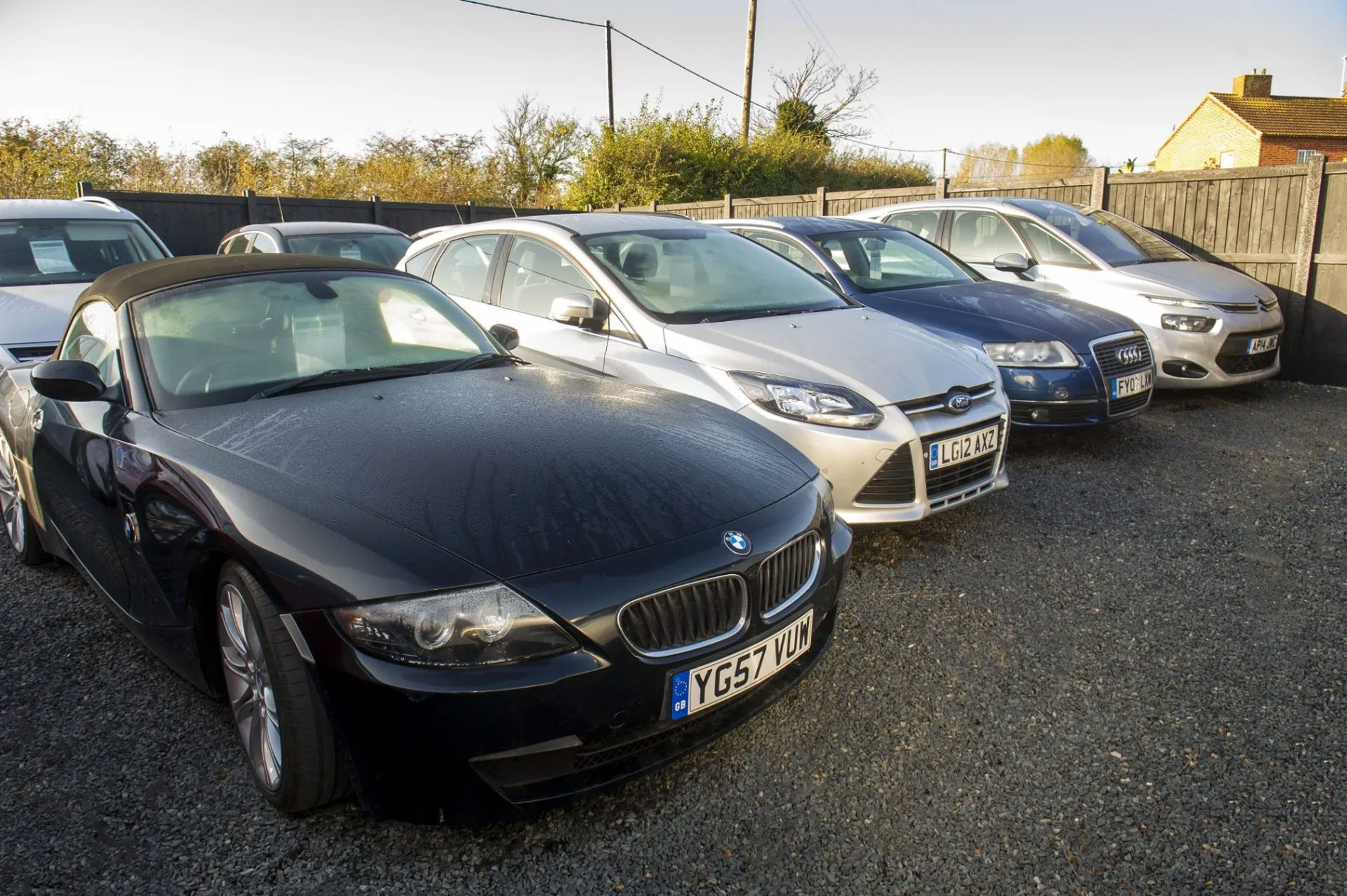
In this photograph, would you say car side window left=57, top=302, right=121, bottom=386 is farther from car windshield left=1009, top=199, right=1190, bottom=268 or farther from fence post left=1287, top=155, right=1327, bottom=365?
fence post left=1287, top=155, right=1327, bottom=365

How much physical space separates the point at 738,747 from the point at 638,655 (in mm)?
728

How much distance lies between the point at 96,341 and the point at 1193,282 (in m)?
7.56

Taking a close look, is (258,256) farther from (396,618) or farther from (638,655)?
(638,655)

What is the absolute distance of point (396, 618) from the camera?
6.33ft

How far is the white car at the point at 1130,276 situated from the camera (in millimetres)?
7039

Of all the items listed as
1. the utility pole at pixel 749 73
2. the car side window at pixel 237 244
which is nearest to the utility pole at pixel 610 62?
the utility pole at pixel 749 73

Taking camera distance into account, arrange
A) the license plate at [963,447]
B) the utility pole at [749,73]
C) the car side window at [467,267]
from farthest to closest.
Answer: the utility pole at [749,73] → the car side window at [467,267] → the license plate at [963,447]

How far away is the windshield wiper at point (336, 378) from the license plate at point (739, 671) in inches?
64.6

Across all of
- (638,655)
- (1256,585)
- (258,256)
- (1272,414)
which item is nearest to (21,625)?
(258,256)

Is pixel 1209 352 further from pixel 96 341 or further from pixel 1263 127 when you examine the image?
pixel 1263 127

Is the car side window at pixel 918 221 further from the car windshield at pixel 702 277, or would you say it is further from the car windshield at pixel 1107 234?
the car windshield at pixel 702 277

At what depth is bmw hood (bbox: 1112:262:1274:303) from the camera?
7.09m

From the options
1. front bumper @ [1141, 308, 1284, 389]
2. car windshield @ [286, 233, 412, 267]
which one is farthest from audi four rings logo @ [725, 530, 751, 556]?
car windshield @ [286, 233, 412, 267]

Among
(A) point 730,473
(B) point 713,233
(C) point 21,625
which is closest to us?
(A) point 730,473
